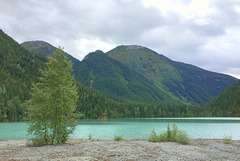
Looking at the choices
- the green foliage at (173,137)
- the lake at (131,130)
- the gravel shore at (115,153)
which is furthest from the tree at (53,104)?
the lake at (131,130)

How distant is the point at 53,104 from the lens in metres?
32.1

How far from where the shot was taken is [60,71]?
3328 cm

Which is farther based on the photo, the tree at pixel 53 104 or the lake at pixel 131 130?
the lake at pixel 131 130

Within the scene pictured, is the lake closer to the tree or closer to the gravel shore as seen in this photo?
the tree

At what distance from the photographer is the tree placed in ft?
104

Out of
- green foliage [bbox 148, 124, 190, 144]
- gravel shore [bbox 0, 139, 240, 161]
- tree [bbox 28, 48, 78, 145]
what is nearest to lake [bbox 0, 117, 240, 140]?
green foliage [bbox 148, 124, 190, 144]

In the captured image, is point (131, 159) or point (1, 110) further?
point (1, 110)

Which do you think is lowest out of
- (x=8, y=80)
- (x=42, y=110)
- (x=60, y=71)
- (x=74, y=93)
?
(x=42, y=110)

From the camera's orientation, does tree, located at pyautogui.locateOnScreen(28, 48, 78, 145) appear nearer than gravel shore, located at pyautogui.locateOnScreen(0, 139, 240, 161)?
No

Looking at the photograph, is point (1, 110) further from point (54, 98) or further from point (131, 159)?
point (131, 159)

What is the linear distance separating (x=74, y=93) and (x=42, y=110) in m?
5.44

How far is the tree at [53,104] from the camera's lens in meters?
31.6

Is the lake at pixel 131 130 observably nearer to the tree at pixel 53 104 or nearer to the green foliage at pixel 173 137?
the green foliage at pixel 173 137

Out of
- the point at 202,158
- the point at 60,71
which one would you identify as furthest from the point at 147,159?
the point at 60,71
